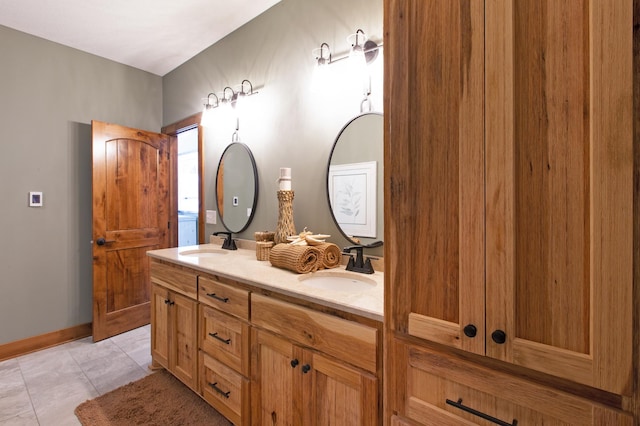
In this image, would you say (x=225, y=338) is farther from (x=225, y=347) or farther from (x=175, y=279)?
(x=175, y=279)

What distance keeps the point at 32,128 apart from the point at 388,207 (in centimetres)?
319

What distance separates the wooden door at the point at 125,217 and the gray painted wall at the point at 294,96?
2.92ft

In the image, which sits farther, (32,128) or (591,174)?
(32,128)

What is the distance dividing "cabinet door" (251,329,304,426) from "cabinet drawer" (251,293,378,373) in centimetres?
6

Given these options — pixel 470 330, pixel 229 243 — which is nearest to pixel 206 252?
pixel 229 243

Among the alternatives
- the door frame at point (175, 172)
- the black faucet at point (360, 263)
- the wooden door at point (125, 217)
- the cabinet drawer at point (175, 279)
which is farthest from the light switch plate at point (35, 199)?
the black faucet at point (360, 263)

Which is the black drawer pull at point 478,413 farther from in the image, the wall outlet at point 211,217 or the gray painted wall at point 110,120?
the wall outlet at point 211,217

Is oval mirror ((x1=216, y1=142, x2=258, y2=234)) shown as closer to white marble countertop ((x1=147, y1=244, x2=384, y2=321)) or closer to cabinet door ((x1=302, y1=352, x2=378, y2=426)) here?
white marble countertop ((x1=147, y1=244, x2=384, y2=321))

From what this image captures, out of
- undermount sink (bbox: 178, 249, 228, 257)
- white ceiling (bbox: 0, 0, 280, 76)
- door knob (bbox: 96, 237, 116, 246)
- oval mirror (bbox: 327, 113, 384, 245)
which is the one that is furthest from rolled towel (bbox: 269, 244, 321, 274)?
door knob (bbox: 96, 237, 116, 246)

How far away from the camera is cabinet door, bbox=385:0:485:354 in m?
0.77

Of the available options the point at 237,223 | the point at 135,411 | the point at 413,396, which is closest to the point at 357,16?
the point at 237,223

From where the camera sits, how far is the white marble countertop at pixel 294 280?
111 cm

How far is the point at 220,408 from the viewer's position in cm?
165

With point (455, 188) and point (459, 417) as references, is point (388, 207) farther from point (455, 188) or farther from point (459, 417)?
point (459, 417)
